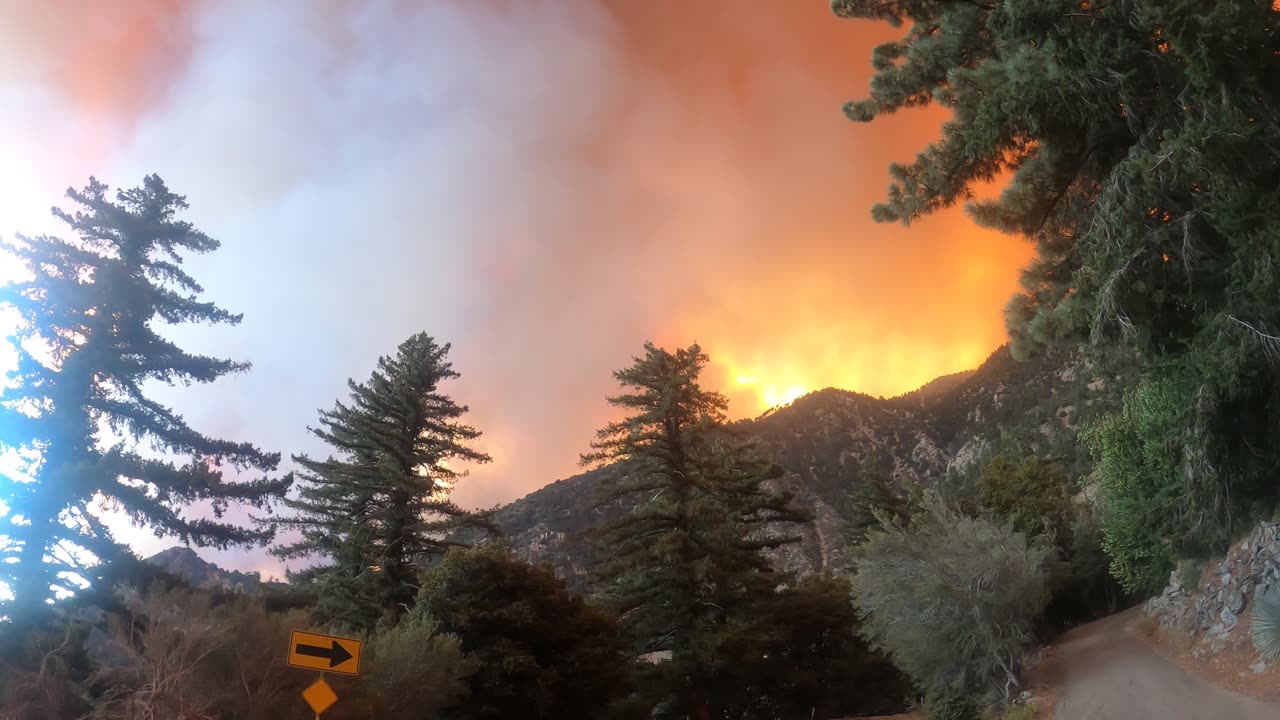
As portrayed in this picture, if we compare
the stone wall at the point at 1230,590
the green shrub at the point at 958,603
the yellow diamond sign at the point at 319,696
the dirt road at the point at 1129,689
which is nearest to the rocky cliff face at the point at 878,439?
the dirt road at the point at 1129,689

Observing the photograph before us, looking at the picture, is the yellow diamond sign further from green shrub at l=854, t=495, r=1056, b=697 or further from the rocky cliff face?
the rocky cliff face

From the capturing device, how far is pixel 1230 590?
50.8 feet

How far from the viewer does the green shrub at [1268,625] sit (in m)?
12.9

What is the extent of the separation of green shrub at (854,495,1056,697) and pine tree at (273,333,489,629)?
16496 mm

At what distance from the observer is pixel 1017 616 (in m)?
18.6

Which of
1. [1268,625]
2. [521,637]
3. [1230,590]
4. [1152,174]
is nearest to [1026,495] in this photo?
[1230,590]

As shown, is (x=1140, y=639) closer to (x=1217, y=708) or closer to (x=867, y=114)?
(x=1217, y=708)

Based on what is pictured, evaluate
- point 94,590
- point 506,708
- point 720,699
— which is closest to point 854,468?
point 720,699

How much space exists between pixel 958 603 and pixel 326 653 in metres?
16.4

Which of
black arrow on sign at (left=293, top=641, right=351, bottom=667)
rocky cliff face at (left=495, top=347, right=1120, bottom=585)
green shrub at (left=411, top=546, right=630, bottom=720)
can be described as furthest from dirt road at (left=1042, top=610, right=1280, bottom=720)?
rocky cliff face at (left=495, top=347, right=1120, bottom=585)

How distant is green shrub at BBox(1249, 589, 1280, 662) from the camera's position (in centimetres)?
1285

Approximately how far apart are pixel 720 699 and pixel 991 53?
24501 millimetres

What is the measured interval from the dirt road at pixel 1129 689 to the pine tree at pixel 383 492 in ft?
68.4

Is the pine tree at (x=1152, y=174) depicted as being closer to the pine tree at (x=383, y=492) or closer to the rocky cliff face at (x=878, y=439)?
the pine tree at (x=383, y=492)
